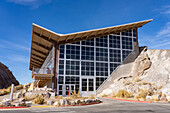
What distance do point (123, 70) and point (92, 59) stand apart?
22.8ft

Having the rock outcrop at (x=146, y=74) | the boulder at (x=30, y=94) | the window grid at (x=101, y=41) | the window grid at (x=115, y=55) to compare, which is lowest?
the boulder at (x=30, y=94)

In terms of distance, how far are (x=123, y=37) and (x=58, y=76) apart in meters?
16.3

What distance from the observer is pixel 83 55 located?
31891 millimetres

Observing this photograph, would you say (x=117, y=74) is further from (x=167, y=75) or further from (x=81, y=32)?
(x=81, y=32)

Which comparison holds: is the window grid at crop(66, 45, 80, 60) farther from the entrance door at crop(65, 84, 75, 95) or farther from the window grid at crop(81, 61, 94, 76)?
the entrance door at crop(65, 84, 75, 95)

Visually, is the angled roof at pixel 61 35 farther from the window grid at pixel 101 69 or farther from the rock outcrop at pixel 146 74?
the rock outcrop at pixel 146 74

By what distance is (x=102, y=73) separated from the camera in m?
32.7

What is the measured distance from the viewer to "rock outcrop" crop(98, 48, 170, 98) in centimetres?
2845

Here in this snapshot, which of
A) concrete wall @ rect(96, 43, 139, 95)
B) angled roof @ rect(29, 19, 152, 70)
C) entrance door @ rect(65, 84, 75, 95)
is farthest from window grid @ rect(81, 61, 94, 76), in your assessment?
angled roof @ rect(29, 19, 152, 70)

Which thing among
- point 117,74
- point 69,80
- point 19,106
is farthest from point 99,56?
point 19,106

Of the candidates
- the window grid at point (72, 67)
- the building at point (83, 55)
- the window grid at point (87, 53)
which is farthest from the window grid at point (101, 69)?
the window grid at point (72, 67)

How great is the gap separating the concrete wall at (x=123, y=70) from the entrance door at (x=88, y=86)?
4.19 ft

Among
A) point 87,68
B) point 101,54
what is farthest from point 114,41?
point 87,68

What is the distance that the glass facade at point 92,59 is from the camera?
1190 inches
